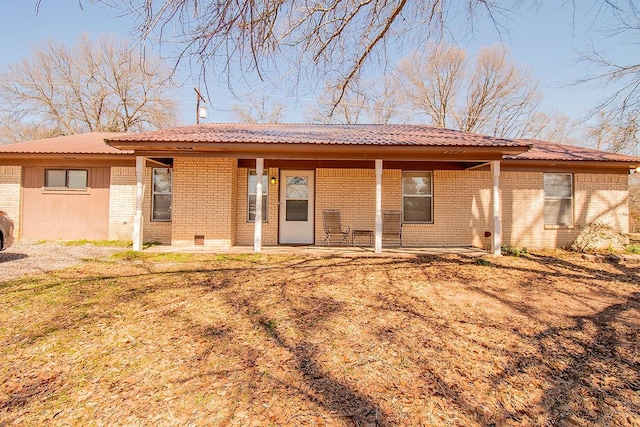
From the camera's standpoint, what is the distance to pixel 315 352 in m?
2.99

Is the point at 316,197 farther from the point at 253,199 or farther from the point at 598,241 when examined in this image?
the point at 598,241

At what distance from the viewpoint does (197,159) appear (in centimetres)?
894

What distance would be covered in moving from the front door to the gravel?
4.37m

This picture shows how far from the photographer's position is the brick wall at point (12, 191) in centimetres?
980

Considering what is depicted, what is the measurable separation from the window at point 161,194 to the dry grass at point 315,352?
4.18 m

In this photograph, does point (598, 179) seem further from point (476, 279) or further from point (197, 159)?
point (197, 159)

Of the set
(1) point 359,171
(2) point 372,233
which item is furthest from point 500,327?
(1) point 359,171

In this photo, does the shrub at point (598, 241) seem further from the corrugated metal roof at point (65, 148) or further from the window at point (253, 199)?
the corrugated metal roof at point (65, 148)

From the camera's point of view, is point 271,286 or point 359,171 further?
point 359,171

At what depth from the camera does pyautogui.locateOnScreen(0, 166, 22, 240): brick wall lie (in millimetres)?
9797

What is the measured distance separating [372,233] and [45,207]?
9.93m

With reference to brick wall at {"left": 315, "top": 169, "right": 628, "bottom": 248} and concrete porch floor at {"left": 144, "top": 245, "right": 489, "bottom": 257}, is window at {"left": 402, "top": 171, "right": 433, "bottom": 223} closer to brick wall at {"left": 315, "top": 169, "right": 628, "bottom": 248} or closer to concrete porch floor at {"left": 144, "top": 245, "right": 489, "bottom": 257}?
brick wall at {"left": 315, "top": 169, "right": 628, "bottom": 248}

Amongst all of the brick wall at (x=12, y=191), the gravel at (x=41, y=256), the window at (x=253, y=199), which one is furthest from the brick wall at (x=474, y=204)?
the brick wall at (x=12, y=191)

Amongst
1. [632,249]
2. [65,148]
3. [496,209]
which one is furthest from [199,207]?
[632,249]
